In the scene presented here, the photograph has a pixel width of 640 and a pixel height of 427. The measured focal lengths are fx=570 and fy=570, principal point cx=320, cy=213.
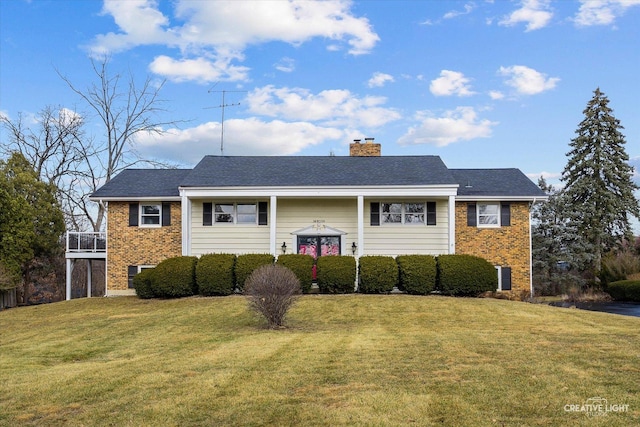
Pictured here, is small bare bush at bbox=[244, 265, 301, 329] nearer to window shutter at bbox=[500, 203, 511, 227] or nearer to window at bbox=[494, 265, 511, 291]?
window at bbox=[494, 265, 511, 291]

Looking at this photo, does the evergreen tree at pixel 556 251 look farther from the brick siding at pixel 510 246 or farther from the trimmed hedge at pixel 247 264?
the trimmed hedge at pixel 247 264

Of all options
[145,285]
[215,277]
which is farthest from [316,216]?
[145,285]

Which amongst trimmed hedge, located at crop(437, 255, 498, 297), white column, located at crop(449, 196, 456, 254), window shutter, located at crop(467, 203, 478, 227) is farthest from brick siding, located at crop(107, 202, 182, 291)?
window shutter, located at crop(467, 203, 478, 227)

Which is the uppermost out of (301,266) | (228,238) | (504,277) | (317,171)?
(317,171)

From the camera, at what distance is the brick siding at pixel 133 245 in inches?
930

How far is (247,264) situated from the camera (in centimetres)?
2011

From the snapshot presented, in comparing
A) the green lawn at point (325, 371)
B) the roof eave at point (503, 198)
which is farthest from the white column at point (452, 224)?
the green lawn at point (325, 371)

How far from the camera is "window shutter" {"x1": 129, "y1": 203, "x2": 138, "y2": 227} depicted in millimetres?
23734

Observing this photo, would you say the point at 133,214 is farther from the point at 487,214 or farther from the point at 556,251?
the point at 556,251

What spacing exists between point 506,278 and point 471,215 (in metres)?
2.87

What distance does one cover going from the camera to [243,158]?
26.5m

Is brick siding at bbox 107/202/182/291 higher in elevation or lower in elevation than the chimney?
lower

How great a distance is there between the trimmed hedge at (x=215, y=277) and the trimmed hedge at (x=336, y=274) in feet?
10.3

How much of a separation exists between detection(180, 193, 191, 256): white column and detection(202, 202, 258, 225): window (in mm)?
1228
